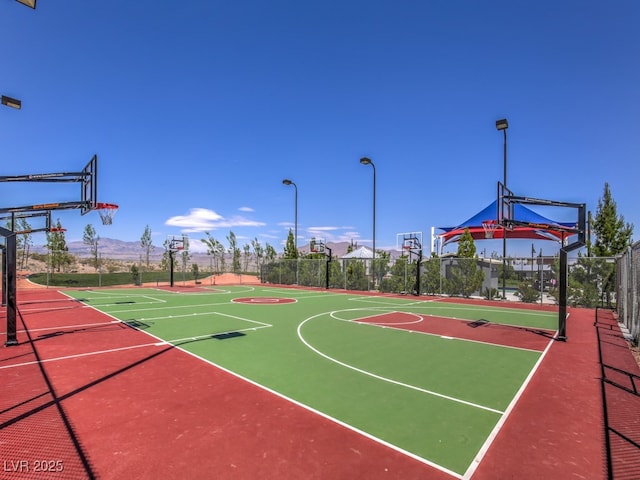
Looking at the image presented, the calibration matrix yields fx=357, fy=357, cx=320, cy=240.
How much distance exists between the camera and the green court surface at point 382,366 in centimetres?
475

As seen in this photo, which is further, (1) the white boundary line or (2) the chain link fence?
(2) the chain link fence

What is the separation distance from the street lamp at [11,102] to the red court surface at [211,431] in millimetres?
8048

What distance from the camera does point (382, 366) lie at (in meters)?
7.56

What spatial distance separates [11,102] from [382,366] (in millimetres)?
13323

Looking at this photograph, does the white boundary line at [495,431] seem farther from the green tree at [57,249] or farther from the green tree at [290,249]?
the green tree at [57,249]

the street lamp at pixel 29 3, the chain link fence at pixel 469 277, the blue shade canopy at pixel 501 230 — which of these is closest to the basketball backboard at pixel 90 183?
the street lamp at pixel 29 3

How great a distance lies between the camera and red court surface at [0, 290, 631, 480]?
12.6 ft

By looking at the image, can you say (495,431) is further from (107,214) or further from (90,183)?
(107,214)

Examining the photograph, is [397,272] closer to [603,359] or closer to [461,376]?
[603,359]

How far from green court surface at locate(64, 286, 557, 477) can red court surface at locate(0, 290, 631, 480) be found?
1.00 ft

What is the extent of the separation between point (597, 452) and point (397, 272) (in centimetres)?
2284

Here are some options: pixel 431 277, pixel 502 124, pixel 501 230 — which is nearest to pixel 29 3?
pixel 502 124

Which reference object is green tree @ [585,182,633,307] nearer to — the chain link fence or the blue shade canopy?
the chain link fence

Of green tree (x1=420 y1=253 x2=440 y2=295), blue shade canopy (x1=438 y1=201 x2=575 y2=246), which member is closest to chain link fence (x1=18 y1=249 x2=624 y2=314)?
green tree (x1=420 y1=253 x2=440 y2=295)
